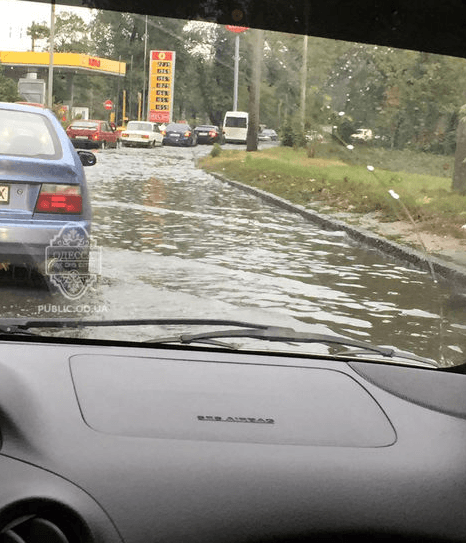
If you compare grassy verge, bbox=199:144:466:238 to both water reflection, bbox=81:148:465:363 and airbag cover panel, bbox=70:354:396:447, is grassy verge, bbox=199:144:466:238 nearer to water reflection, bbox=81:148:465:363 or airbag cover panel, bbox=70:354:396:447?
water reflection, bbox=81:148:465:363

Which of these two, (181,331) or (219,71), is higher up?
(219,71)

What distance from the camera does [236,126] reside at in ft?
8.69

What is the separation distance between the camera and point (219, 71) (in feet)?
8.10

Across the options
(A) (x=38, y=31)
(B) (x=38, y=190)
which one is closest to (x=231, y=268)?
(B) (x=38, y=190)

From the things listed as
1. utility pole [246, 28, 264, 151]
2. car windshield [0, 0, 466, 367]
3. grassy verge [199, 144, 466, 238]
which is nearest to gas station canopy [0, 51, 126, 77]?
car windshield [0, 0, 466, 367]

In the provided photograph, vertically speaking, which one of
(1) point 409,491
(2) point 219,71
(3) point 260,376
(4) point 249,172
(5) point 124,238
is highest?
(2) point 219,71

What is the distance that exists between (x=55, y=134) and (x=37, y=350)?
0.67m

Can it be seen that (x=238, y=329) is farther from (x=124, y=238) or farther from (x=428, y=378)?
(x=124, y=238)

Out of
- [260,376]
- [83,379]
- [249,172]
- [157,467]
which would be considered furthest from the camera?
[249,172]

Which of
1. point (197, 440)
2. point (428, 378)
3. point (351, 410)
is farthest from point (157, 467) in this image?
point (428, 378)

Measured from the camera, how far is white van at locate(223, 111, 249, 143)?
8.54 feet

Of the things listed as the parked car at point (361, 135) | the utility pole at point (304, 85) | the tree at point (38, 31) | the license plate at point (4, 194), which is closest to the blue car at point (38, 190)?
the license plate at point (4, 194)

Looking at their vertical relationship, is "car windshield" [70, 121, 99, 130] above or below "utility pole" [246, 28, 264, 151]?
below

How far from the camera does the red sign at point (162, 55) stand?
252 cm
